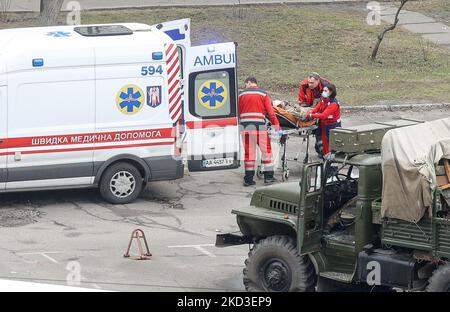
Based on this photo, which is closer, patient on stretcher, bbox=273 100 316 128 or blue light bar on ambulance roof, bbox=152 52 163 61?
blue light bar on ambulance roof, bbox=152 52 163 61

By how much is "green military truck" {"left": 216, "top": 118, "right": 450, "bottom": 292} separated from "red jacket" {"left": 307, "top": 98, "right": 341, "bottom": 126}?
5.30 meters

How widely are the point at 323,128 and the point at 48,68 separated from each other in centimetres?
507

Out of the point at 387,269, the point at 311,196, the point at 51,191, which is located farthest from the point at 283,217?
the point at 51,191

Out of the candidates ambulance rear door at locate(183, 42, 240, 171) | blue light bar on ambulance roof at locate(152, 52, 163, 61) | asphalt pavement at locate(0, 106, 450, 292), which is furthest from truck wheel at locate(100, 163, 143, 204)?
blue light bar on ambulance roof at locate(152, 52, 163, 61)

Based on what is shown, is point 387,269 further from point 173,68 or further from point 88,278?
point 173,68

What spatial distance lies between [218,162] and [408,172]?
6.47 meters

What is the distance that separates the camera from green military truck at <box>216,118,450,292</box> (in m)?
9.94

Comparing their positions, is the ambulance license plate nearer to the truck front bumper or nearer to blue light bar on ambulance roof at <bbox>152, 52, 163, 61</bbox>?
blue light bar on ambulance roof at <bbox>152, 52, 163, 61</bbox>

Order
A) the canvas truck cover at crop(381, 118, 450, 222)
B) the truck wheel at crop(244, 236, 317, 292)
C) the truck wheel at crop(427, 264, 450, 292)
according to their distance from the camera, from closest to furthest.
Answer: the truck wheel at crop(427, 264, 450, 292) < the canvas truck cover at crop(381, 118, 450, 222) < the truck wheel at crop(244, 236, 317, 292)

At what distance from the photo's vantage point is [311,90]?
17812 mm

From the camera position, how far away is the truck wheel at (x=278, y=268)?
10.9 metres

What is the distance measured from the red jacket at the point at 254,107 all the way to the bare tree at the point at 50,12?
Answer: 6330 millimetres

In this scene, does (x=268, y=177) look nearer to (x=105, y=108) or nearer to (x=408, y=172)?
(x=105, y=108)

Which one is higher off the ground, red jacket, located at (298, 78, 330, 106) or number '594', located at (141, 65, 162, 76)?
number '594', located at (141, 65, 162, 76)
